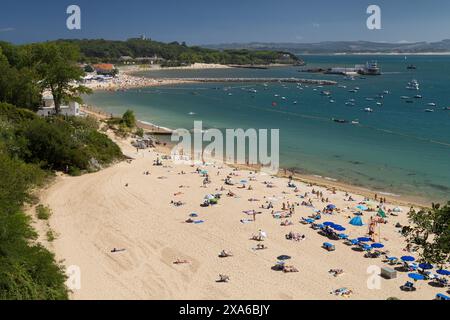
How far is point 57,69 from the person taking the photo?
42.3m

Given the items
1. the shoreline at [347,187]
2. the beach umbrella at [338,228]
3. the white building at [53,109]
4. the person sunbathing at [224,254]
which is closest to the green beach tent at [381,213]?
the beach umbrella at [338,228]

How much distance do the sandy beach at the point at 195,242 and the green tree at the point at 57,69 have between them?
1434 centimetres

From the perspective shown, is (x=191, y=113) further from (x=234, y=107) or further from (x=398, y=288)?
(x=398, y=288)

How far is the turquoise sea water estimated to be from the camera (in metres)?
37.4

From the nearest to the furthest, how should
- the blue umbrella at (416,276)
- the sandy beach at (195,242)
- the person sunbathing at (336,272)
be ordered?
the sandy beach at (195,242) < the blue umbrella at (416,276) < the person sunbathing at (336,272)

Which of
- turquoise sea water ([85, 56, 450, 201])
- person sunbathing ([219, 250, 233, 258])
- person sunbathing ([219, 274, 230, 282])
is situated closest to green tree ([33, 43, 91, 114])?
turquoise sea water ([85, 56, 450, 201])

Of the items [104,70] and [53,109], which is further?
[104,70]

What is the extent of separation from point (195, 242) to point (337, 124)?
139 feet

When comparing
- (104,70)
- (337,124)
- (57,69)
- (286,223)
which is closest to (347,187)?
(286,223)

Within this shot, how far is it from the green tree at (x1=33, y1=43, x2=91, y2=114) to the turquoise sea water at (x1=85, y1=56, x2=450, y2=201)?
16.1m

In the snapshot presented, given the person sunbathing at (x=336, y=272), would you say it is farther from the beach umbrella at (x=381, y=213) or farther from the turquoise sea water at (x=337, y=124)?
the turquoise sea water at (x=337, y=124)

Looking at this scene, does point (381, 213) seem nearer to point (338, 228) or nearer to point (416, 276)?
point (338, 228)

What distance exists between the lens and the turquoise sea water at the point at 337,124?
3744 centimetres
